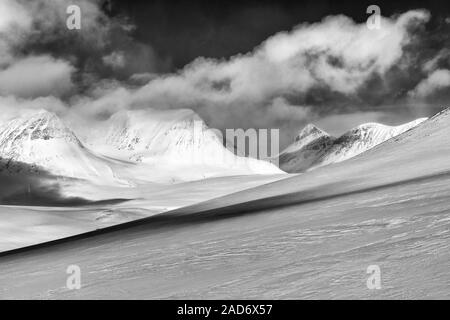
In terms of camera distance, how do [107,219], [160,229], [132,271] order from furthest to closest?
[107,219], [160,229], [132,271]

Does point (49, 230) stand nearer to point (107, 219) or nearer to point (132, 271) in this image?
point (107, 219)

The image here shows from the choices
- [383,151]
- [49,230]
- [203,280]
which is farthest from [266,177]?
[203,280]
